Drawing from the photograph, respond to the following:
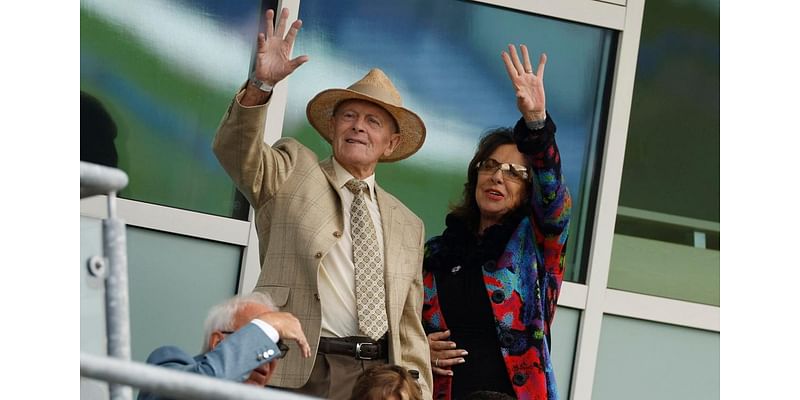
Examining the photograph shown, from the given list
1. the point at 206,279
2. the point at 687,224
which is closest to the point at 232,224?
the point at 206,279

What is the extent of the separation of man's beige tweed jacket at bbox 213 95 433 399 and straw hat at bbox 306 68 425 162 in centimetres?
19

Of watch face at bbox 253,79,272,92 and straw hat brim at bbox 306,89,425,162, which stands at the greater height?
watch face at bbox 253,79,272,92

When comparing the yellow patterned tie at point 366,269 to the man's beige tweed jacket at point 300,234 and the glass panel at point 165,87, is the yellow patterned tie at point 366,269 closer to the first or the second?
the man's beige tweed jacket at point 300,234

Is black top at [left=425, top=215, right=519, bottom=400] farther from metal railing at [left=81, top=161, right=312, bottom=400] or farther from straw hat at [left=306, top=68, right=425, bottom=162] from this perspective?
metal railing at [left=81, top=161, right=312, bottom=400]

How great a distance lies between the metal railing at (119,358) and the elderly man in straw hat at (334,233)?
60.7 inches

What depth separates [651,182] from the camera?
4.73 meters

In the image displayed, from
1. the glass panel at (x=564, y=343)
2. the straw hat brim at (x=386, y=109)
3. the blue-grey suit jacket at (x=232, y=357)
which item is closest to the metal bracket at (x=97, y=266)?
the blue-grey suit jacket at (x=232, y=357)

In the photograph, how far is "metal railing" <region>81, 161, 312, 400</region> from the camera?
1.20 meters

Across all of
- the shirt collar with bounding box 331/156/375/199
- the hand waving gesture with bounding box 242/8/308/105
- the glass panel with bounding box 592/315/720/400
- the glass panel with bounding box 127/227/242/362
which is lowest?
the glass panel with bounding box 592/315/720/400

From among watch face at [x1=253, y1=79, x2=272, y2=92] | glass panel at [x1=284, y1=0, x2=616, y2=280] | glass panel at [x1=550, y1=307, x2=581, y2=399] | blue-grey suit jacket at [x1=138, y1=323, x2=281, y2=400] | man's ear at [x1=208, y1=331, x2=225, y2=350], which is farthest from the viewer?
glass panel at [x1=550, y1=307, x2=581, y2=399]

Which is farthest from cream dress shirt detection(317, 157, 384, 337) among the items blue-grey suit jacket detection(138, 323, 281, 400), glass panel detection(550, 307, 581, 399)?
glass panel detection(550, 307, 581, 399)

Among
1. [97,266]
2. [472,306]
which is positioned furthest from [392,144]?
[97,266]

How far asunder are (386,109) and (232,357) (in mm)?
1273
